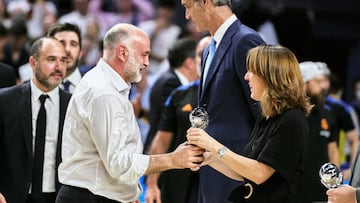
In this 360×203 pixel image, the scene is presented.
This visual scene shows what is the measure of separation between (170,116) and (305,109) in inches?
107

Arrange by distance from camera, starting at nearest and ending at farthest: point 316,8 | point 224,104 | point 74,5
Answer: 1. point 224,104
2. point 74,5
3. point 316,8

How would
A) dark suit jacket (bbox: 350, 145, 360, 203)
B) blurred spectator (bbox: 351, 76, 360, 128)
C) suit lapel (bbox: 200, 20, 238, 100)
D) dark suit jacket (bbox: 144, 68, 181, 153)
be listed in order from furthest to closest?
blurred spectator (bbox: 351, 76, 360, 128) < dark suit jacket (bbox: 144, 68, 181, 153) < suit lapel (bbox: 200, 20, 238, 100) < dark suit jacket (bbox: 350, 145, 360, 203)

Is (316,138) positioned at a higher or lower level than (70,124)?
lower

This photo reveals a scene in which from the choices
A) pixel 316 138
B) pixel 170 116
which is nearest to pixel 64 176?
pixel 170 116

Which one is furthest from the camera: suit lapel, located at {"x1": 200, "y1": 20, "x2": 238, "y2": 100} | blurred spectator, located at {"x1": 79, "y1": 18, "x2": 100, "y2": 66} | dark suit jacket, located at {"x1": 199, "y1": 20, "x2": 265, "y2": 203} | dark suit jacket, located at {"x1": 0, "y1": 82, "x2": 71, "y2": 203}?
blurred spectator, located at {"x1": 79, "y1": 18, "x2": 100, "y2": 66}

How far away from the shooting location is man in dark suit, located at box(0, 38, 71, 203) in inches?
230

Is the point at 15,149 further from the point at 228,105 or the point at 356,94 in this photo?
the point at 356,94

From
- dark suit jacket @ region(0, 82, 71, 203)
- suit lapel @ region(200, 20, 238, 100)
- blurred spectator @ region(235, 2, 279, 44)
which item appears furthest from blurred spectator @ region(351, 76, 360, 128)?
dark suit jacket @ region(0, 82, 71, 203)

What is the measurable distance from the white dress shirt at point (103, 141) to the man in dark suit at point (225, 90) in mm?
581

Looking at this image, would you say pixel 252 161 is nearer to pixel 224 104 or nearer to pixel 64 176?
pixel 224 104

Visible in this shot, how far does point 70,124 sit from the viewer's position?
494cm

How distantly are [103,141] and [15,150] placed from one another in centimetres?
135

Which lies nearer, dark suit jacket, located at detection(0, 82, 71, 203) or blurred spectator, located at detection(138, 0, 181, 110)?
dark suit jacket, located at detection(0, 82, 71, 203)

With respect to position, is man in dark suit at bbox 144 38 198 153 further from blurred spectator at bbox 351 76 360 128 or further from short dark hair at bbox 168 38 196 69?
blurred spectator at bbox 351 76 360 128
